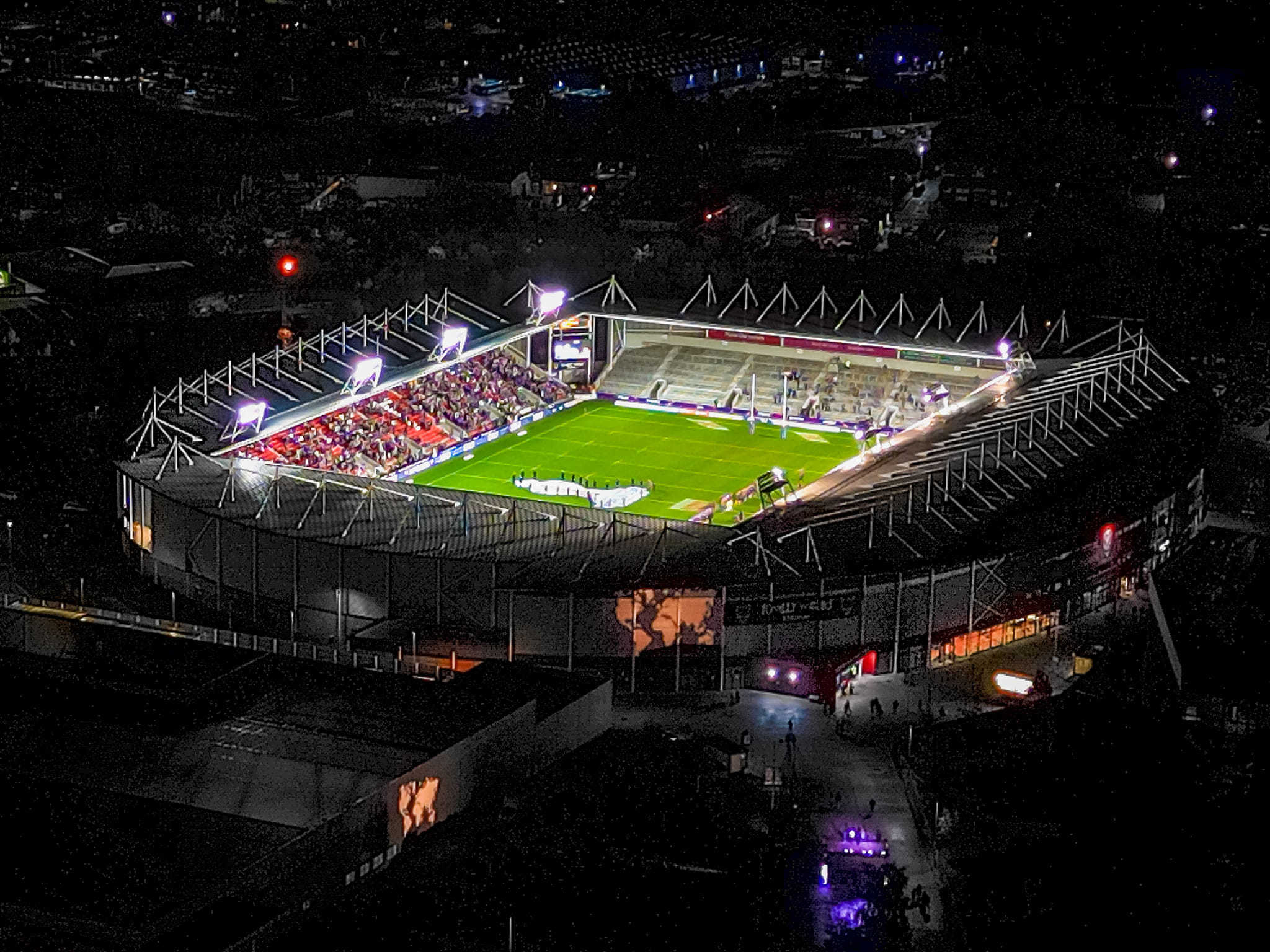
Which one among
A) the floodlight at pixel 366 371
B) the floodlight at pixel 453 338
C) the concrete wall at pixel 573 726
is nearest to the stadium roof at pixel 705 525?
the concrete wall at pixel 573 726

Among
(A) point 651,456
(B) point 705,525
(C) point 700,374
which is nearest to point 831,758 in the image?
(B) point 705,525

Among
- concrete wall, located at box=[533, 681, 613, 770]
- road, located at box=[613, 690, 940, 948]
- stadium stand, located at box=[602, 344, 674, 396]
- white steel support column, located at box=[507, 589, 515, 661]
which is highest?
stadium stand, located at box=[602, 344, 674, 396]

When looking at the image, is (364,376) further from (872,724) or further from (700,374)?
(872,724)

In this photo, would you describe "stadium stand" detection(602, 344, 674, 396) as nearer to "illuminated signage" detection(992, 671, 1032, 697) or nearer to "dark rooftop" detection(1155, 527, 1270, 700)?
"dark rooftop" detection(1155, 527, 1270, 700)

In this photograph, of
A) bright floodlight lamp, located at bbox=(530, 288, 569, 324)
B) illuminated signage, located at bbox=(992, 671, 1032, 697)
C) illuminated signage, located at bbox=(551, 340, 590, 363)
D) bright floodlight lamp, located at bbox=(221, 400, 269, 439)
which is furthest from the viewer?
illuminated signage, located at bbox=(551, 340, 590, 363)

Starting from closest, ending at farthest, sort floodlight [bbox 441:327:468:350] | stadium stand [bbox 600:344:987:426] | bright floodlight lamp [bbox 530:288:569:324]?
floodlight [bbox 441:327:468:350]
stadium stand [bbox 600:344:987:426]
bright floodlight lamp [bbox 530:288:569:324]

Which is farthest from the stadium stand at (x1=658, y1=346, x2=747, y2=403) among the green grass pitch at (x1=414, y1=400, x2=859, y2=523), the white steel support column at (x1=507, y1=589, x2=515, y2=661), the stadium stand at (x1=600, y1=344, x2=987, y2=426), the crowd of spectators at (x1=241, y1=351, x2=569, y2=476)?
the white steel support column at (x1=507, y1=589, x2=515, y2=661)

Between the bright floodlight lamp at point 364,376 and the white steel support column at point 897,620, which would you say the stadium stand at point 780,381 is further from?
the white steel support column at point 897,620
